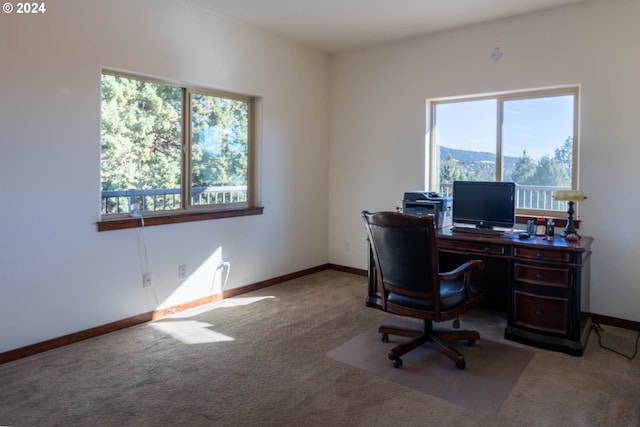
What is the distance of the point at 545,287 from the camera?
301 centimetres

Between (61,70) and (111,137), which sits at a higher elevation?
(61,70)

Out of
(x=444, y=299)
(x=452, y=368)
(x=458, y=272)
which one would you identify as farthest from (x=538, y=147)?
(x=452, y=368)

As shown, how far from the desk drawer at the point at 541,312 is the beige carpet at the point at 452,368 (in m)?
0.22

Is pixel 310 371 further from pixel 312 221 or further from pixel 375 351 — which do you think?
pixel 312 221

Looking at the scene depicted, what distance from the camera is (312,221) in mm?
5195

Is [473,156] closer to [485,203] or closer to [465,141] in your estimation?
[465,141]

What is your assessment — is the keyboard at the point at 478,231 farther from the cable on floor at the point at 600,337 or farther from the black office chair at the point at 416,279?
the cable on floor at the point at 600,337

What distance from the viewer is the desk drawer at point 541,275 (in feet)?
9.66

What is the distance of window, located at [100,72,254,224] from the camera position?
339cm

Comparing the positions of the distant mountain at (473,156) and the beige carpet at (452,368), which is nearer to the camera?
the beige carpet at (452,368)

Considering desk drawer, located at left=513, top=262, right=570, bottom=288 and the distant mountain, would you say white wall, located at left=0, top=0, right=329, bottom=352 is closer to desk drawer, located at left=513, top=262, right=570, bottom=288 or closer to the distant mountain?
the distant mountain

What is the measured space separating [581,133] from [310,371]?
2.98m

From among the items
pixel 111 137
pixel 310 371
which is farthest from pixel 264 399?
pixel 111 137

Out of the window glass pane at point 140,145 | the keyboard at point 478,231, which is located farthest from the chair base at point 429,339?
the window glass pane at point 140,145
